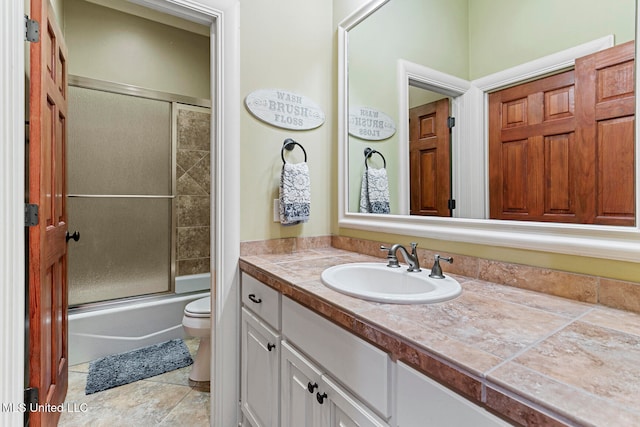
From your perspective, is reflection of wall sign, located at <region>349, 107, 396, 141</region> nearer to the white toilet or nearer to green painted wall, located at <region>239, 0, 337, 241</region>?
green painted wall, located at <region>239, 0, 337, 241</region>

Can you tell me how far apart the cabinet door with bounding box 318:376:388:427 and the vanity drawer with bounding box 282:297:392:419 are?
0.08 ft

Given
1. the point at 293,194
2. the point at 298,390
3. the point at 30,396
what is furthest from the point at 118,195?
the point at 298,390

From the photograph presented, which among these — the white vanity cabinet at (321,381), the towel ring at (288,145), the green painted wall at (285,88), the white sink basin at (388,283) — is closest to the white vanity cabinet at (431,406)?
the white vanity cabinet at (321,381)

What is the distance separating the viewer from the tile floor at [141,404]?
157 cm

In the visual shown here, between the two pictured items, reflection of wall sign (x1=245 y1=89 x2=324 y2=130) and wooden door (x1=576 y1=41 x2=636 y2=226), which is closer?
wooden door (x1=576 y1=41 x2=636 y2=226)

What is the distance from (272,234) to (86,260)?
1.71m

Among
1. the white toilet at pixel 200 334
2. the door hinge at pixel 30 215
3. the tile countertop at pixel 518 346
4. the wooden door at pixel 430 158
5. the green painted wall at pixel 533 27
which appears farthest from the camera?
the white toilet at pixel 200 334

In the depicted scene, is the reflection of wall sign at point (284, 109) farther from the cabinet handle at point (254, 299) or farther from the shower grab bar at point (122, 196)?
the shower grab bar at point (122, 196)

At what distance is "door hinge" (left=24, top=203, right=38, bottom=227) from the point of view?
3.81ft

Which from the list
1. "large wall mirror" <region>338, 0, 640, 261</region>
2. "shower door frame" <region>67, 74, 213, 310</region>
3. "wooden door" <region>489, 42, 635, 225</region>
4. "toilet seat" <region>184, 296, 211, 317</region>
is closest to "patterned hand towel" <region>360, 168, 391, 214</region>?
"large wall mirror" <region>338, 0, 640, 261</region>

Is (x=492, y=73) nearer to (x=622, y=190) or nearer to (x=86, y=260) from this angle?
(x=622, y=190)

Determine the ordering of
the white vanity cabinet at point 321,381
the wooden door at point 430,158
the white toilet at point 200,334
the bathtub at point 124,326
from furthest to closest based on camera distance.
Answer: the bathtub at point 124,326 < the white toilet at point 200,334 < the wooden door at point 430,158 < the white vanity cabinet at point 321,381

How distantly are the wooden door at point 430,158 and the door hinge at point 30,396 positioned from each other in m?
1.69

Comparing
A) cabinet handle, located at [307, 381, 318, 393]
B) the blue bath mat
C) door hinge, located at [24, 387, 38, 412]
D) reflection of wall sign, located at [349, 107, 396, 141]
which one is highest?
reflection of wall sign, located at [349, 107, 396, 141]
